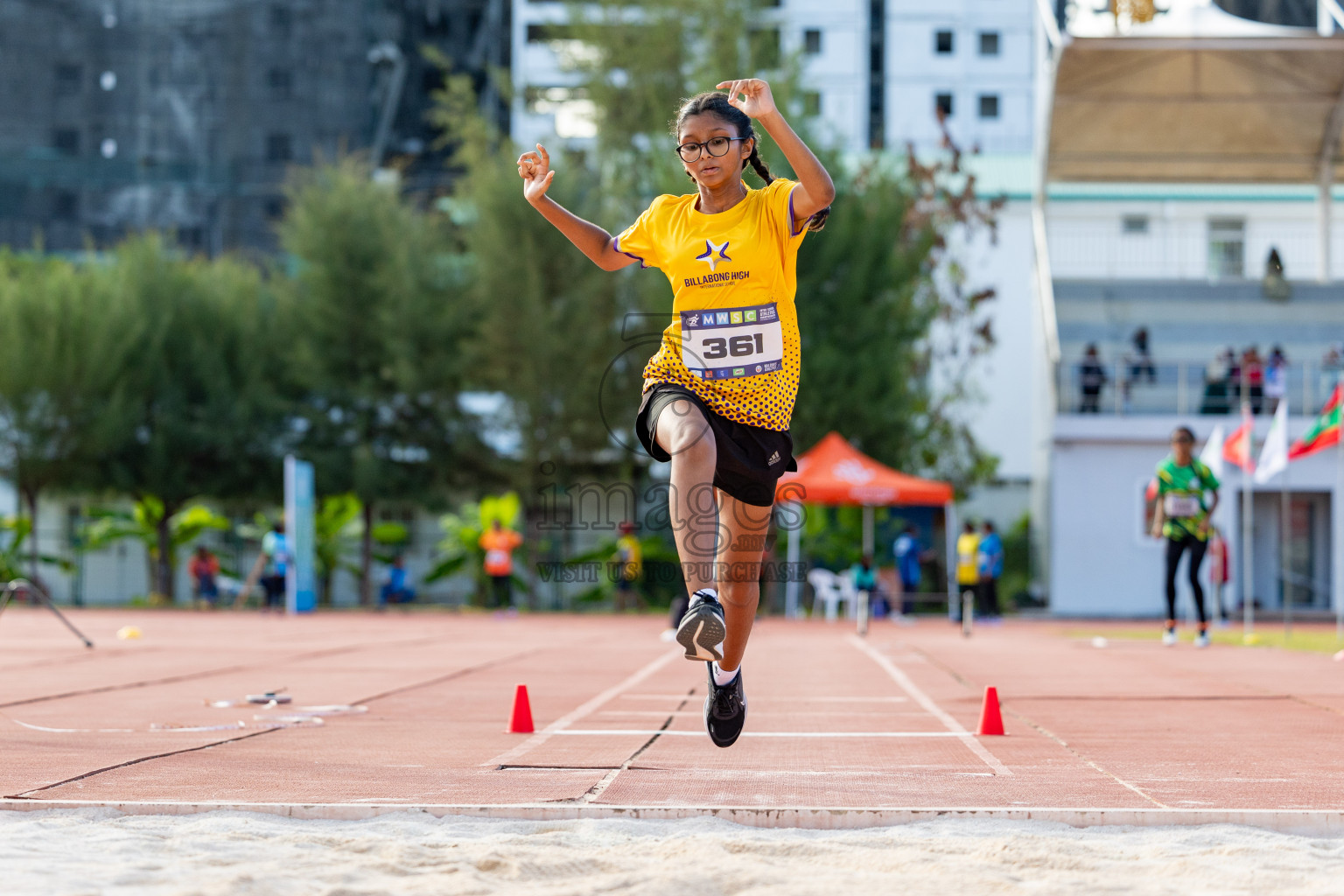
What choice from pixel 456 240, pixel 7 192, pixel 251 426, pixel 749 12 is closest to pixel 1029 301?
pixel 749 12

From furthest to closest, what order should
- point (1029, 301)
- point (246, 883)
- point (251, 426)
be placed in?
point (1029, 301)
point (251, 426)
point (246, 883)

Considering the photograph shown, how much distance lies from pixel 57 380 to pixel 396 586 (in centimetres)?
821

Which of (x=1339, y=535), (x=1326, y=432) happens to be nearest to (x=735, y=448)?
(x=1326, y=432)

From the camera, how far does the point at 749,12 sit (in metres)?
33.9

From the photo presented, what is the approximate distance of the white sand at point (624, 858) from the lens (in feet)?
11.1

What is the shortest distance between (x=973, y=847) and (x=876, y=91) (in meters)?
59.2

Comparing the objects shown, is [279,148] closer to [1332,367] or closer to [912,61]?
[912,61]

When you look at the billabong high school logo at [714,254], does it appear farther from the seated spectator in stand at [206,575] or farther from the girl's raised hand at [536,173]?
the seated spectator in stand at [206,575]

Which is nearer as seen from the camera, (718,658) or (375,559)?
(718,658)

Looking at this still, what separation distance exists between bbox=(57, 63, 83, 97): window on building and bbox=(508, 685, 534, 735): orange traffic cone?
5260 centimetres

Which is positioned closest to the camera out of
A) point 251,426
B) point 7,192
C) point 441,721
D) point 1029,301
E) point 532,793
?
point 532,793

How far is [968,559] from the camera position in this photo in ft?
81.5

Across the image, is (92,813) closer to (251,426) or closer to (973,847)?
(973,847)

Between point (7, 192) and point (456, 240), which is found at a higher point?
point (7, 192)
